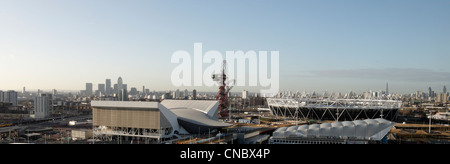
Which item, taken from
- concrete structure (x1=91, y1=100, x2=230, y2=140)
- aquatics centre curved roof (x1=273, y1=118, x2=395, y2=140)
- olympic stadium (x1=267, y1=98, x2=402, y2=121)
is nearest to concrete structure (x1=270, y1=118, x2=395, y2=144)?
aquatics centre curved roof (x1=273, y1=118, x2=395, y2=140)

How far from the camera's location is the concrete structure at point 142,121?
133ft

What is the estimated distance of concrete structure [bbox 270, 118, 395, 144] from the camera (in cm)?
3672

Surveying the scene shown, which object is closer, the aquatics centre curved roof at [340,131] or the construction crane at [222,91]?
the aquatics centre curved roof at [340,131]

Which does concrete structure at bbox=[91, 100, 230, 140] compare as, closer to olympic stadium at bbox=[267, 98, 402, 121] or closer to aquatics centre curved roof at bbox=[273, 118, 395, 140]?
aquatics centre curved roof at bbox=[273, 118, 395, 140]

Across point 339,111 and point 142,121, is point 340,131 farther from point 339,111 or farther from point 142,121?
point 339,111

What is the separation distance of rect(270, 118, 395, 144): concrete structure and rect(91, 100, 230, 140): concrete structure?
1182cm

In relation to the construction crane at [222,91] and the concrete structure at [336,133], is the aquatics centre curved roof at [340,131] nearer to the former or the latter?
the concrete structure at [336,133]

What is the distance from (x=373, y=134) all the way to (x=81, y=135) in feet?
126

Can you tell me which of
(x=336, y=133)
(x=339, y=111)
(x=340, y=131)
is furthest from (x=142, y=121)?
(x=339, y=111)

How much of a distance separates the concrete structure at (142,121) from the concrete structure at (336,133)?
11.8 m

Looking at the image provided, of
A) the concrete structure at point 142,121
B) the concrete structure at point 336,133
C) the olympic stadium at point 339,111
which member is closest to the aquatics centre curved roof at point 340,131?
the concrete structure at point 336,133

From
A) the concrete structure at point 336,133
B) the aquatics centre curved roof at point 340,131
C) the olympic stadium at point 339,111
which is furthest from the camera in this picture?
the olympic stadium at point 339,111

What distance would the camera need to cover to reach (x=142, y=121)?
4094 cm

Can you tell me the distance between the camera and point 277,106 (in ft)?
263
